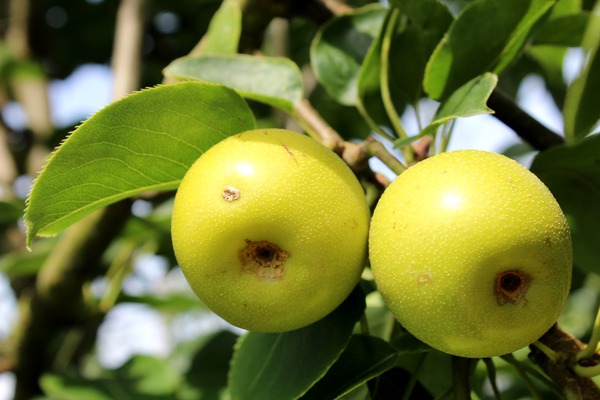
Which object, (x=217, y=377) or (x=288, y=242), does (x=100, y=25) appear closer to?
(x=217, y=377)

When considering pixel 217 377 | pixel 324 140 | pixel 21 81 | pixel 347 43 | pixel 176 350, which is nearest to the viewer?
pixel 324 140

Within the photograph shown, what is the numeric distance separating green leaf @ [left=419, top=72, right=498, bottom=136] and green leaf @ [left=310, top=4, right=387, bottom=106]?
42cm

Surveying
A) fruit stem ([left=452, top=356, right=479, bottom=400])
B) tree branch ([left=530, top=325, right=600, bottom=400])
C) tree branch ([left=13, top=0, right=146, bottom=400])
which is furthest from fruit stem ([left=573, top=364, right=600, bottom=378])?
tree branch ([left=13, top=0, right=146, bottom=400])

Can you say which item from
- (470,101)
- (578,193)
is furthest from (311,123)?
(578,193)

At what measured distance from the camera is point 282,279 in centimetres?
79

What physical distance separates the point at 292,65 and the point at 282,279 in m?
0.43

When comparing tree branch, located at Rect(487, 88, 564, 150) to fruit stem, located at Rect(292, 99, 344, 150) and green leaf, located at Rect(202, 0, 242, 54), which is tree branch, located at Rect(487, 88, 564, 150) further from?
green leaf, located at Rect(202, 0, 242, 54)

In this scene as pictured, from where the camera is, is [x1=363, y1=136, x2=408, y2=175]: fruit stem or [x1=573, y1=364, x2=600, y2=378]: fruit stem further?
[x1=363, y1=136, x2=408, y2=175]: fruit stem

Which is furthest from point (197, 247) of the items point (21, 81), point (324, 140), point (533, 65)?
point (21, 81)

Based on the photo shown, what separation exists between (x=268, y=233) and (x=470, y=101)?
1.01 feet

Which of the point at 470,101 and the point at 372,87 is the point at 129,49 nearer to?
the point at 372,87

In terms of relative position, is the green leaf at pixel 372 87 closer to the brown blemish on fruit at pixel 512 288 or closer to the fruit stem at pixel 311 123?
the fruit stem at pixel 311 123

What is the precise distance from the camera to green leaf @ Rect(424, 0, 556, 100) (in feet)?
3.37

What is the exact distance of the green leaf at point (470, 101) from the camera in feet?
2.68
